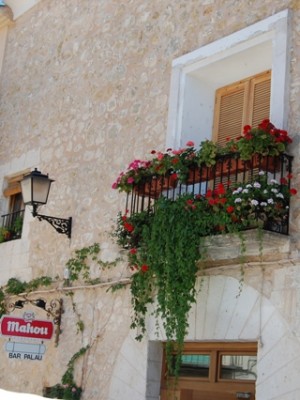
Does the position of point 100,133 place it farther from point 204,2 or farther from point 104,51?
point 204,2

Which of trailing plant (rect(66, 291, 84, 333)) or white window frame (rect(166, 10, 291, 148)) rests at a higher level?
white window frame (rect(166, 10, 291, 148))

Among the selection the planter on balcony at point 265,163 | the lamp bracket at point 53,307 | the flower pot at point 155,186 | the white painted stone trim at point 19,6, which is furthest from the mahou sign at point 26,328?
the white painted stone trim at point 19,6

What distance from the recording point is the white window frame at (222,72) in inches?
264

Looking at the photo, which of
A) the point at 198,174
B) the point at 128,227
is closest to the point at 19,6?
the point at 128,227

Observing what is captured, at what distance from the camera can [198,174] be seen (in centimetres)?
680

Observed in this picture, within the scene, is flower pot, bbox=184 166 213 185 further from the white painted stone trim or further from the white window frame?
the white painted stone trim

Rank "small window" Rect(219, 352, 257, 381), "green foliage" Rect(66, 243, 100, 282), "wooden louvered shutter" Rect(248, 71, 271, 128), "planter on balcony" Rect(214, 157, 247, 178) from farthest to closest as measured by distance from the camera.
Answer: "green foliage" Rect(66, 243, 100, 282) < "wooden louvered shutter" Rect(248, 71, 271, 128) < "small window" Rect(219, 352, 257, 381) < "planter on balcony" Rect(214, 157, 247, 178)

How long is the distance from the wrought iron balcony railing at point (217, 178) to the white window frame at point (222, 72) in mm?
432

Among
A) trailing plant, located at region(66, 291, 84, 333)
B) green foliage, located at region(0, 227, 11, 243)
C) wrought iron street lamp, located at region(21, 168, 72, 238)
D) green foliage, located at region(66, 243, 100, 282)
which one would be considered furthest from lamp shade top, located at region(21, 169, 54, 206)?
green foliage, located at region(0, 227, 11, 243)

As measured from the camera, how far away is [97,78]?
9.18 meters

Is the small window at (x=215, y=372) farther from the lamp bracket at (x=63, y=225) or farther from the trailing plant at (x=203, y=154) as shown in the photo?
the lamp bracket at (x=63, y=225)

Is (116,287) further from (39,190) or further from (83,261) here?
(39,190)

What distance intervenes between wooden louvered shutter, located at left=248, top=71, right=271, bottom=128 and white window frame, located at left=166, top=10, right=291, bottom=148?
92 millimetres

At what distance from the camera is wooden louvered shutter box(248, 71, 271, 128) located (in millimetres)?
7219
